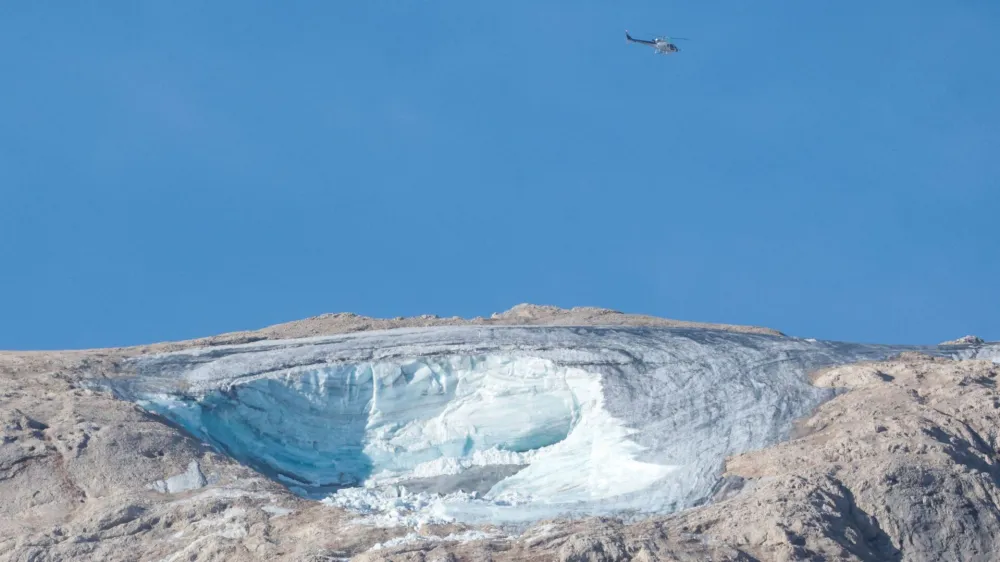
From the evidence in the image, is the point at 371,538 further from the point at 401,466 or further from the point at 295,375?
the point at 295,375

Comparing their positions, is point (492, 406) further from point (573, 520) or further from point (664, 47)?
point (664, 47)

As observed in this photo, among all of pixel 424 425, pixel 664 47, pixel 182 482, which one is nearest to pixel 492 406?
pixel 424 425

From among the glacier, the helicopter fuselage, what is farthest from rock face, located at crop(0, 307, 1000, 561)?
the helicopter fuselage

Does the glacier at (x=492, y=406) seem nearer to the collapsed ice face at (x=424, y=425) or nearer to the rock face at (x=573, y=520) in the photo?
the collapsed ice face at (x=424, y=425)

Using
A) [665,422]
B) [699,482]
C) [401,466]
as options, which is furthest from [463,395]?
[699,482]

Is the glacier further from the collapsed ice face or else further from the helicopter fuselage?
the helicopter fuselage

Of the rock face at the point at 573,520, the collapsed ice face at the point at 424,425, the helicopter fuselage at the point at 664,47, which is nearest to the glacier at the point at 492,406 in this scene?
the collapsed ice face at the point at 424,425
